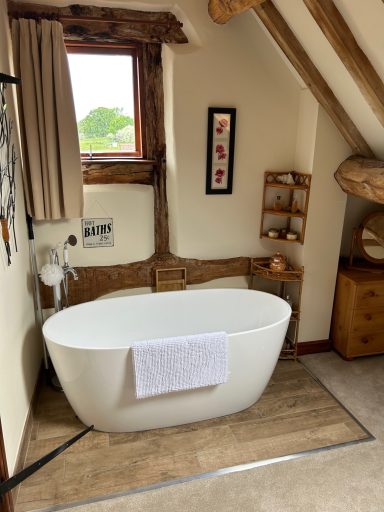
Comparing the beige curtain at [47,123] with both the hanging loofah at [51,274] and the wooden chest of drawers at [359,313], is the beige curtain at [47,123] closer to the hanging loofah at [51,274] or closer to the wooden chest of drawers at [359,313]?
the hanging loofah at [51,274]

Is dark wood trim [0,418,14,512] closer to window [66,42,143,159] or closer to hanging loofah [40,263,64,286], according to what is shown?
hanging loofah [40,263,64,286]

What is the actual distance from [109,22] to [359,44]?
5.08ft

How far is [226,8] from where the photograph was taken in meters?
2.22

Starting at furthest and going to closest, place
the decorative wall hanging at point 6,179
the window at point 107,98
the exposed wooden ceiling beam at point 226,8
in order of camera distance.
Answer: the window at point 107,98 < the exposed wooden ceiling beam at point 226,8 < the decorative wall hanging at point 6,179

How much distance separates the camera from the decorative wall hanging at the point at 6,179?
1.95 meters

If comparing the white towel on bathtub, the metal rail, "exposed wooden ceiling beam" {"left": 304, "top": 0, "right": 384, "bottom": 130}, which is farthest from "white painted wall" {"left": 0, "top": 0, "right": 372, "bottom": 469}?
the white towel on bathtub

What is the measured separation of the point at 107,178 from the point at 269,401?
6.35ft

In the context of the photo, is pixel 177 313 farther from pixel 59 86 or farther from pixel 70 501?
pixel 59 86

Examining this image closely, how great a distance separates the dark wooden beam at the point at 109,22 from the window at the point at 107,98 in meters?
0.12

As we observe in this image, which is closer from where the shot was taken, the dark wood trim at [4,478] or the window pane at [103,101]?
the dark wood trim at [4,478]

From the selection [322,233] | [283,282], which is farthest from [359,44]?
[283,282]

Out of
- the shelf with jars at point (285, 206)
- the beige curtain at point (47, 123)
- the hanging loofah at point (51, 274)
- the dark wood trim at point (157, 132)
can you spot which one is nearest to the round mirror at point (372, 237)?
the shelf with jars at point (285, 206)

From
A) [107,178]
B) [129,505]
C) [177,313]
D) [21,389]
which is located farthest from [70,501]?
[107,178]

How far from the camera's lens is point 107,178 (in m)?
2.76
